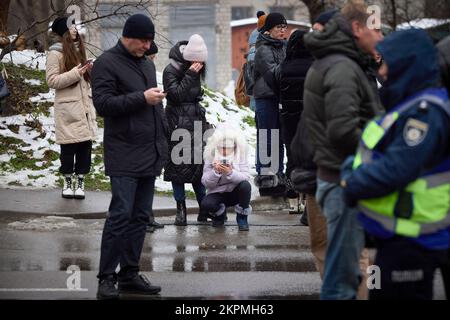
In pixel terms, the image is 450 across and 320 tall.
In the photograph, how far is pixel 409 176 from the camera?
5270 mm

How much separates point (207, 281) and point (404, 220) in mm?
3425

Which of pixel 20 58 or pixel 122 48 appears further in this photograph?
pixel 20 58

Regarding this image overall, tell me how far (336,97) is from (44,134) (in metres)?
9.28

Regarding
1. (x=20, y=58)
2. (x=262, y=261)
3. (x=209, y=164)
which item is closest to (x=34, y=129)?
(x=20, y=58)

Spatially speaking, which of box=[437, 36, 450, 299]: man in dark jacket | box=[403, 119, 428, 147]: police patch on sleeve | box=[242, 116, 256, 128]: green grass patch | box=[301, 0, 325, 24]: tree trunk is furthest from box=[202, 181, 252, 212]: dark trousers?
box=[301, 0, 325, 24]: tree trunk

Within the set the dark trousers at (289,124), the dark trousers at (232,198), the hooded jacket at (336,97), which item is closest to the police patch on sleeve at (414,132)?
the hooded jacket at (336,97)

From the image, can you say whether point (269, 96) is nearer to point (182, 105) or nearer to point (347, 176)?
point (182, 105)

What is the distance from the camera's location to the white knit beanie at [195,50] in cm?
1099

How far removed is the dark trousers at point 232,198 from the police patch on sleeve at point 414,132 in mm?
6000

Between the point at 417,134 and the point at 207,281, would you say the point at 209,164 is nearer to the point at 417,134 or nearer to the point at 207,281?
the point at 207,281

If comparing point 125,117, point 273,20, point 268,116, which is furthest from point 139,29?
point 268,116

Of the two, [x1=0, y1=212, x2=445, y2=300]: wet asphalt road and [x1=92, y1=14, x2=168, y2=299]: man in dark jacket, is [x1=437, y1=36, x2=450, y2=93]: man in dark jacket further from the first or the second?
[x1=92, y1=14, x2=168, y2=299]: man in dark jacket

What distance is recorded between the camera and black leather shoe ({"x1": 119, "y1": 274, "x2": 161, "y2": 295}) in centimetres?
797
